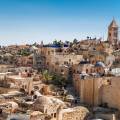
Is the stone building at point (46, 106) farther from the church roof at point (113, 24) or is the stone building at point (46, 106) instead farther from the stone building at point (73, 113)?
the church roof at point (113, 24)

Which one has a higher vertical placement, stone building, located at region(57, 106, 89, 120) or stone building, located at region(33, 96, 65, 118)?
stone building, located at region(33, 96, 65, 118)

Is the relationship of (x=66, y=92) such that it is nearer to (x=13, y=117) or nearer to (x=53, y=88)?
(x=53, y=88)

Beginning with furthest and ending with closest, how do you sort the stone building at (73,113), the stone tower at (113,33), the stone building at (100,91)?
the stone tower at (113,33) → the stone building at (100,91) → the stone building at (73,113)

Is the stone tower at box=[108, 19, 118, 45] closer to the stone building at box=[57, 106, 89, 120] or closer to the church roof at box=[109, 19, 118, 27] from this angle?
the church roof at box=[109, 19, 118, 27]

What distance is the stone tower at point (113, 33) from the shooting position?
46003 millimetres

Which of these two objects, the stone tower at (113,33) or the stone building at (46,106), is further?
the stone tower at (113,33)

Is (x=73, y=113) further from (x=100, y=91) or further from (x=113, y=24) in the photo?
(x=113, y=24)

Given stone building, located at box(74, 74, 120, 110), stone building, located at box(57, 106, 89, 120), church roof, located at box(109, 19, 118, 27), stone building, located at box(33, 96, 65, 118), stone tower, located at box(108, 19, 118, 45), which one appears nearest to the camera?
stone building, located at box(57, 106, 89, 120)

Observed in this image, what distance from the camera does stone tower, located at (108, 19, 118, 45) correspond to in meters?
46.0

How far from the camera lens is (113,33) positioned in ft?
153

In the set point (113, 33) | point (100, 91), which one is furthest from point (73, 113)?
point (113, 33)

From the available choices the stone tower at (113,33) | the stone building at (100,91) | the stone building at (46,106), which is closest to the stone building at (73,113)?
the stone building at (46,106)

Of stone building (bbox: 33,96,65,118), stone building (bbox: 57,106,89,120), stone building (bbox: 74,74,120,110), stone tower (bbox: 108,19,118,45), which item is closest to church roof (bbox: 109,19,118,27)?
stone tower (bbox: 108,19,118,45)

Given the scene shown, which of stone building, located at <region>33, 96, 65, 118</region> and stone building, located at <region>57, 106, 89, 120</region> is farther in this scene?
stone building, located at <region>33, 96, 65, 118</region>
